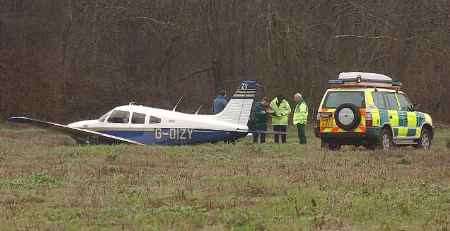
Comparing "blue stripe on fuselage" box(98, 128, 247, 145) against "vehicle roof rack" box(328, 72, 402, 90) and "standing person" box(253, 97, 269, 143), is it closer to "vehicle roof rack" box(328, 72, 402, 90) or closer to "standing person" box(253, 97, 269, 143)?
"vehicle roof rack" box(328, 72, 402, 90)

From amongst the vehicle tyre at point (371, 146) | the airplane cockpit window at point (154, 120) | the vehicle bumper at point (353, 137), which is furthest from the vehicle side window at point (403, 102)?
the airplane cockpit window at point (154, 120)

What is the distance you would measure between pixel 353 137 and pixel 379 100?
1172 millimetres

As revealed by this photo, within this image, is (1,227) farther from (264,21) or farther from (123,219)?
(264,21)

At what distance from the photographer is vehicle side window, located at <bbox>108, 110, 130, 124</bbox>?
23531mm

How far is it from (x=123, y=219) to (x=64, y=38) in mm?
37594

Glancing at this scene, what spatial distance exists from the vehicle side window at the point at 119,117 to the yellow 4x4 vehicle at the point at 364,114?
515 centimetres

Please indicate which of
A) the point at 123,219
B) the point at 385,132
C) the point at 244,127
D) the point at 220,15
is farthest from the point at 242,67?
the point at 123,219

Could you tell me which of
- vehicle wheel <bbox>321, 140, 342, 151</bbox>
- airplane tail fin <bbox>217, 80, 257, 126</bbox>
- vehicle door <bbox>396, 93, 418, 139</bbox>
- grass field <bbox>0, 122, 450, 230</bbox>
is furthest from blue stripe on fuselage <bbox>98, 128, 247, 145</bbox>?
vehicle door <bbox>396, 93, 418, 139</bbox>

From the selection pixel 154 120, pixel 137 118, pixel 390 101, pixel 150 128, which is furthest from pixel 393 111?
pixel 137 118

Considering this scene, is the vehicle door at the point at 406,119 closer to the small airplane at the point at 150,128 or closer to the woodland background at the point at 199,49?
the small airplane at the point at 150,128

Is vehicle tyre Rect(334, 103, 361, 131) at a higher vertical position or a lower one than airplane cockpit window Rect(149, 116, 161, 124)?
higher

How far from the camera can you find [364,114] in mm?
21078

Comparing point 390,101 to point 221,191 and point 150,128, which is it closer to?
point 150,128

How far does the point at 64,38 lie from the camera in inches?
1825
